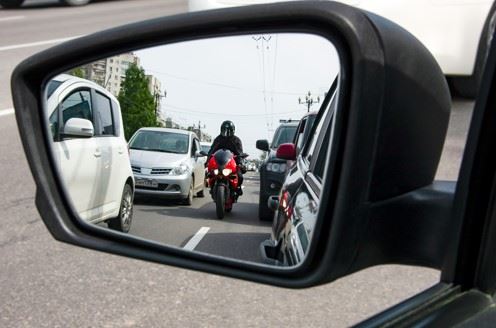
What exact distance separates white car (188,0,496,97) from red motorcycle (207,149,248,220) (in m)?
0.42

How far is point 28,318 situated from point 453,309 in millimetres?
3244

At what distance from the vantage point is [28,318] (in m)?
4.19

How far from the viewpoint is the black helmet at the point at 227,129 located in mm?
1431

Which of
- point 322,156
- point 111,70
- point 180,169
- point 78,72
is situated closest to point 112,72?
point 111,70

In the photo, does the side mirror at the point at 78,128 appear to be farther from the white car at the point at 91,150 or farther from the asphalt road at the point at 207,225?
the asphalt road at the point at 207,225

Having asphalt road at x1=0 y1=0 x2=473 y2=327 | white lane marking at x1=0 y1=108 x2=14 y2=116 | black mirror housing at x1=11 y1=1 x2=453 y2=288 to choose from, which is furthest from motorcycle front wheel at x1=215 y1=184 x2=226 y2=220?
white lane marking at x1=0 y1=108 x2=14 y2=116

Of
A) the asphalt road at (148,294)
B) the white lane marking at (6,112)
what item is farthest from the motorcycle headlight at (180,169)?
the white lane marking at (6,112)

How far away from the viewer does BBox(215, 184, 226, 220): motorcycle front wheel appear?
1597 mm

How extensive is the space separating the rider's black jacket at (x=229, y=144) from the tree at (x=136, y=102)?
0.17m

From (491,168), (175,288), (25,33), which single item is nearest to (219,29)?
(491,168)

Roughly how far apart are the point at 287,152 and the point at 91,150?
1.58 feet

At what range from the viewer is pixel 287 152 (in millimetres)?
1539

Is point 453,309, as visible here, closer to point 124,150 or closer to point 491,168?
point 491,168

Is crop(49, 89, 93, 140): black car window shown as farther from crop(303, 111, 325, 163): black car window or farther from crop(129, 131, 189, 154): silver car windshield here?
crop(303, 111, 325, 163): black car window
